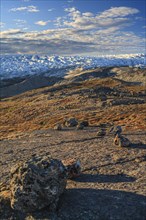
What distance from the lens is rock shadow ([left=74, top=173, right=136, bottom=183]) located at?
19.4 m

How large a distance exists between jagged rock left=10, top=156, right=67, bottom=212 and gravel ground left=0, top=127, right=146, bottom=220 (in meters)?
0.45

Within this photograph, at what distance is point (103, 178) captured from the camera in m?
20.1

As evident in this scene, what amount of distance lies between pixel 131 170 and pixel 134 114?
25828 millimetres

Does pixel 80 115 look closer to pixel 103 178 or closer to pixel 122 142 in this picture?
pixel 122 142

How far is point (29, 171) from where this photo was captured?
15.6m

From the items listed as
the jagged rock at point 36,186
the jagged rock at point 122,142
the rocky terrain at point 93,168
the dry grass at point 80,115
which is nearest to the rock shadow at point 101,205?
the rocky terrain at point 93,168

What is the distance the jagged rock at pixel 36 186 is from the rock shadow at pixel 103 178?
13.3 feet

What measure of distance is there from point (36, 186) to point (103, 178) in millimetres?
5727

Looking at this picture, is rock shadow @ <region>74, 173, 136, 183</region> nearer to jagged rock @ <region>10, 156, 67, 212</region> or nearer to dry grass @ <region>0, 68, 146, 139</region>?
jagged rock @ <region>10, 156, 67, 212</region>

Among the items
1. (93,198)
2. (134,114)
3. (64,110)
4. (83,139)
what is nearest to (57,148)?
(83,139)

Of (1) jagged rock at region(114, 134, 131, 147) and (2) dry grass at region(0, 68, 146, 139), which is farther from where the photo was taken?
(2) dry grass at region(0, 68, 146, 139)

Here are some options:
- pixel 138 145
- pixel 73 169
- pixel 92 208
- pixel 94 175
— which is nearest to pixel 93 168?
pixel 94 175

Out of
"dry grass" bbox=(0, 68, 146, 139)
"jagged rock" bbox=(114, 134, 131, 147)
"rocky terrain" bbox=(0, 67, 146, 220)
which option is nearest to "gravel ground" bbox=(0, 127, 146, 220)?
"rocky terrain" bbox=(0, 67, 146, 220)

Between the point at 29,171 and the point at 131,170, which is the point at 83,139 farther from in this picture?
the point at 29,171
